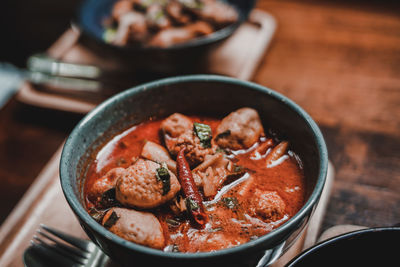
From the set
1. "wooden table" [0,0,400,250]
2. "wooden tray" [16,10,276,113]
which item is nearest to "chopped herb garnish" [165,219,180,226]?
"wooden table" [0,0,400,250]

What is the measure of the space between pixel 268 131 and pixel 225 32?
108 centimetres

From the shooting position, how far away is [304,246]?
1482 millimetres

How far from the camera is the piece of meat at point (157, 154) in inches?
59.3

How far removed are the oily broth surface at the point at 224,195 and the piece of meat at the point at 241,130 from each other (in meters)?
0.05

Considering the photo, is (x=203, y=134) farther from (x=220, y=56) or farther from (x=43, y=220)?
(x=220, y=56)

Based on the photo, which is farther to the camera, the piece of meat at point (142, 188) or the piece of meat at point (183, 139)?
the piece of meat at point (183, 139)

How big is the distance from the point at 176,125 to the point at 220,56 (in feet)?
4.06

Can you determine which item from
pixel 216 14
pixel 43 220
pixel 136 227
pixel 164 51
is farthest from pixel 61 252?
pixel 216 14

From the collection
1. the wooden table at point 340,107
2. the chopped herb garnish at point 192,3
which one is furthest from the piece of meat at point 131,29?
the wooden table at point 340,107

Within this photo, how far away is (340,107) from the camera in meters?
2.30

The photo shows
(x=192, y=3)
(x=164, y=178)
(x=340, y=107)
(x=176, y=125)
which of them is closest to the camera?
(x=164, y=178)

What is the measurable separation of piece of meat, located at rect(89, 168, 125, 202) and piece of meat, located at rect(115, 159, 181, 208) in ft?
0.46

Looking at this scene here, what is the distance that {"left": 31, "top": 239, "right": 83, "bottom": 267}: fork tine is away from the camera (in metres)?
1.37

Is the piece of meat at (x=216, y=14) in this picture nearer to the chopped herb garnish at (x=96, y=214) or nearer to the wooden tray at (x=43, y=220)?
the wooden tray at (x=43, y=220)
